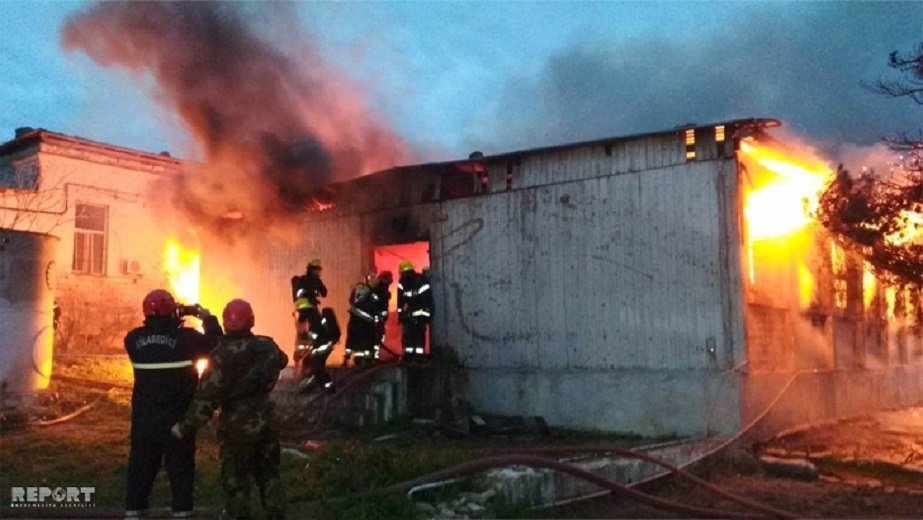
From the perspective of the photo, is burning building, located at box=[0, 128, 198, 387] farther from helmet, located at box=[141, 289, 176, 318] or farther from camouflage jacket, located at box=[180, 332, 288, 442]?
camouflage jacket, located at box=[180, 332, 288, 442]

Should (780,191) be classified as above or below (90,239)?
below

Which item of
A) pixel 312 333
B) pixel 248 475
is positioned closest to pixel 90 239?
pixel 312 333

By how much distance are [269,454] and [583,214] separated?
23.0 ft

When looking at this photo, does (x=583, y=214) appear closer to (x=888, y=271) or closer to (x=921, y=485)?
(x=888, y=271)

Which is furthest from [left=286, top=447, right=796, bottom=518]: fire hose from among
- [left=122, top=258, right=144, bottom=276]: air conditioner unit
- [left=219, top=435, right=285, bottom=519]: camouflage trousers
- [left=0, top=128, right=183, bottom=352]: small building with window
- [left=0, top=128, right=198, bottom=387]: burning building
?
[left=122, top=258, right=144, bottom=276]: air conditioner unit

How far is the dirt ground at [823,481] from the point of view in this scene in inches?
304

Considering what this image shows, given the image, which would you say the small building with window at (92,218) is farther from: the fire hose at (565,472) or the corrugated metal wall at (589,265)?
the fire hose at (565,472)

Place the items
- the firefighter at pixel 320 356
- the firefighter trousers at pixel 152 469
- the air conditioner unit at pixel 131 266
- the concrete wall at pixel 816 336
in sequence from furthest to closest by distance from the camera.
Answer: the air conditioner unit at pixel 131 266 < the firefighter at pixel 320 356 < the concrete wall at pixel 816 336 < the firefighter trousers at pixel 152 469

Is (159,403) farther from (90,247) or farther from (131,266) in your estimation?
(131,266)

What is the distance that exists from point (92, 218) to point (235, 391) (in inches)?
692

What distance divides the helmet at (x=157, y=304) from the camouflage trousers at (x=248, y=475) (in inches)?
51.4

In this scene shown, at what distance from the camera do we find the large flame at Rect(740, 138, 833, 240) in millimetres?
11328

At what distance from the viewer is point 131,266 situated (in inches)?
862

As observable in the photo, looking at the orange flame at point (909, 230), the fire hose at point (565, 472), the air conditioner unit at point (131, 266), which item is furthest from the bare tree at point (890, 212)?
the air conditioner unit at point (131, 266)
